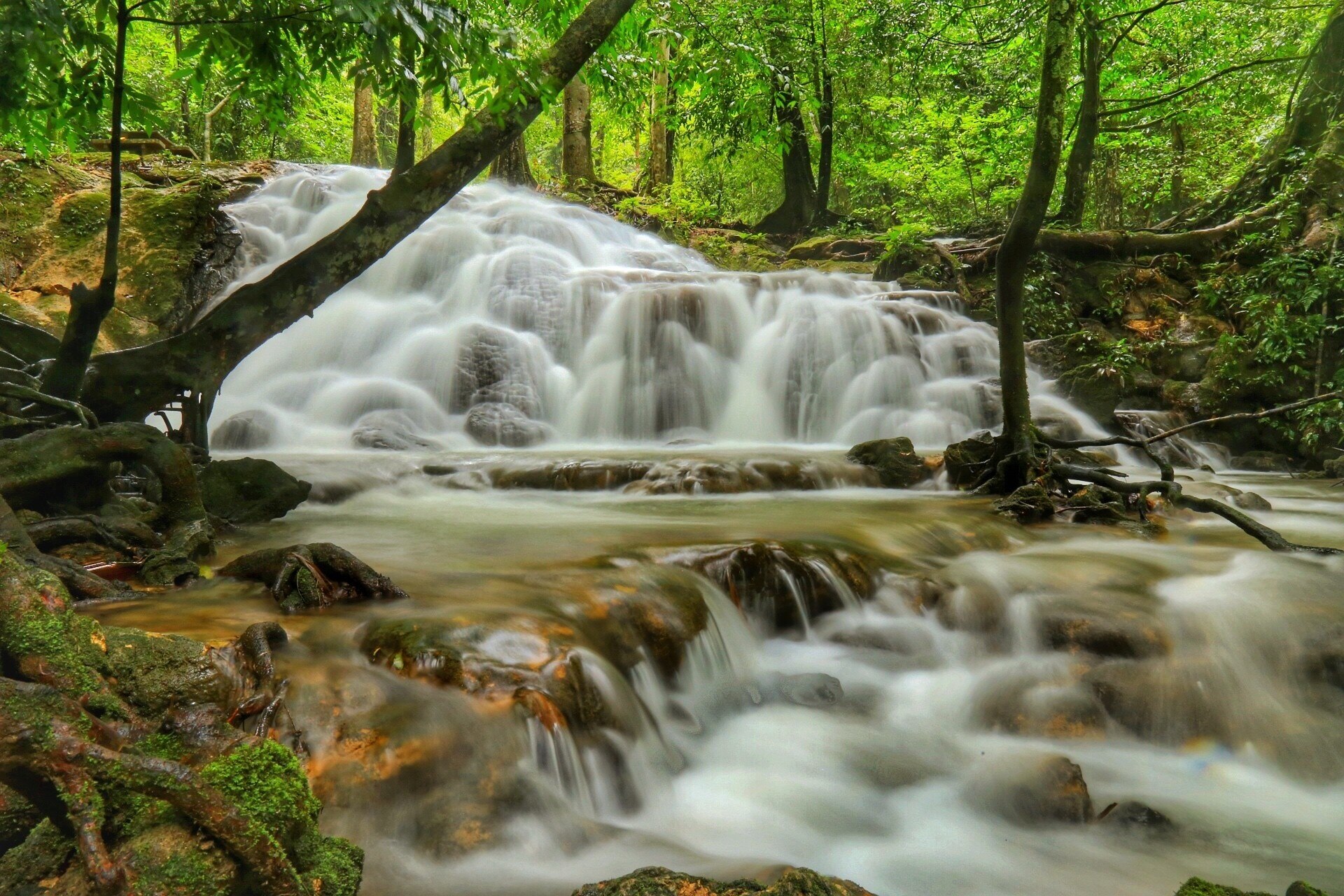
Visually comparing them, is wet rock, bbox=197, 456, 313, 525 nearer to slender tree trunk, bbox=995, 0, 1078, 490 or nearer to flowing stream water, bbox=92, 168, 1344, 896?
flowing stream water, bbox=92, 168, 1344, 896

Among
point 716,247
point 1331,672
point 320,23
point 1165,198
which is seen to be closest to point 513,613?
point 320,23

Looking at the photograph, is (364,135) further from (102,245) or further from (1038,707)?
(1038,707)

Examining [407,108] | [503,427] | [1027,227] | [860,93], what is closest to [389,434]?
[503,427]

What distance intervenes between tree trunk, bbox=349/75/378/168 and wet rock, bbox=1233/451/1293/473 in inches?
780

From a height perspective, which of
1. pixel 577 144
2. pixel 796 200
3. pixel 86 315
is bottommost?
pixel 86 315

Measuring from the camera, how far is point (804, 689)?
3973mm

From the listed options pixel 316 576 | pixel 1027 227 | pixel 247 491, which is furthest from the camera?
pixel 1027 227

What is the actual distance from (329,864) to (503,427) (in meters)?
9.16

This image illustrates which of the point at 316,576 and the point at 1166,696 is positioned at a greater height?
the point at 316,576

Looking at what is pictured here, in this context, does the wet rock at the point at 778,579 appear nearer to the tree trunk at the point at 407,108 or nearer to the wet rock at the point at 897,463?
the tree trunk at the point at 407,108

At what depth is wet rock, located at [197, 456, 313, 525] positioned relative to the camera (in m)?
5.39

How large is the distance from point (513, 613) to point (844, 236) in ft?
56.1

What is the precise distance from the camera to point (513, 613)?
3.25 metres

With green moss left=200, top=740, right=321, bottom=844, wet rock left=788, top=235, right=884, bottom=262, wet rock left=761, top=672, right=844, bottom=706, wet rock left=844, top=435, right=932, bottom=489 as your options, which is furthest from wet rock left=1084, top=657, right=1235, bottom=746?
wet rock left=788, top=235, right=884, bottom=262
